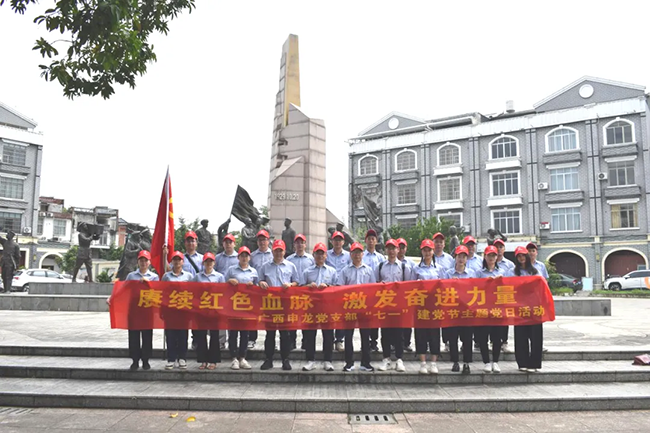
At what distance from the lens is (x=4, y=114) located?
38.7 m

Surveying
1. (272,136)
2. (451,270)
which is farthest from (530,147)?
(451,270)

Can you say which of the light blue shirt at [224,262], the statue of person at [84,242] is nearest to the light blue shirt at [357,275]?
the light blue shirt at [224,262]

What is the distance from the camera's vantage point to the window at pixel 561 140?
3566 cm

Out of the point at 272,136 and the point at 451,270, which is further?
the point at 272,136

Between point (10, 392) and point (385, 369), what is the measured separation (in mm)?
4468

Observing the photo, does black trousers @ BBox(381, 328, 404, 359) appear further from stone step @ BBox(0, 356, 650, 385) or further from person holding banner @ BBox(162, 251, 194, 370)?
person holding banner @ BBox(162, 251, 194, 370)

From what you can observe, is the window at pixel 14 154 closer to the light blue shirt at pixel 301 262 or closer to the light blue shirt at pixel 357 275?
the light blue shirt at pixel 301 262

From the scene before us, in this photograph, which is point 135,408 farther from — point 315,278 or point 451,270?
point 451,270

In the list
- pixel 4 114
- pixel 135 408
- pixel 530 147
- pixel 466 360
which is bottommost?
pixel 135 408

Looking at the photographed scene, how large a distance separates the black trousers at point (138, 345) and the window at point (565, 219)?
34.8m

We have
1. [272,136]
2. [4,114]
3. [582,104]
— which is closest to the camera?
[272,136]

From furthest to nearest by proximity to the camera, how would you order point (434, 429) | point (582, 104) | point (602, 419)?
point (582, 104)
point (602, 419)
point (434, 429)

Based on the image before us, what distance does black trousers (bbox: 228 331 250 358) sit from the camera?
684 cm

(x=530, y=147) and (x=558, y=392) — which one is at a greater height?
(x=530, y=147)
